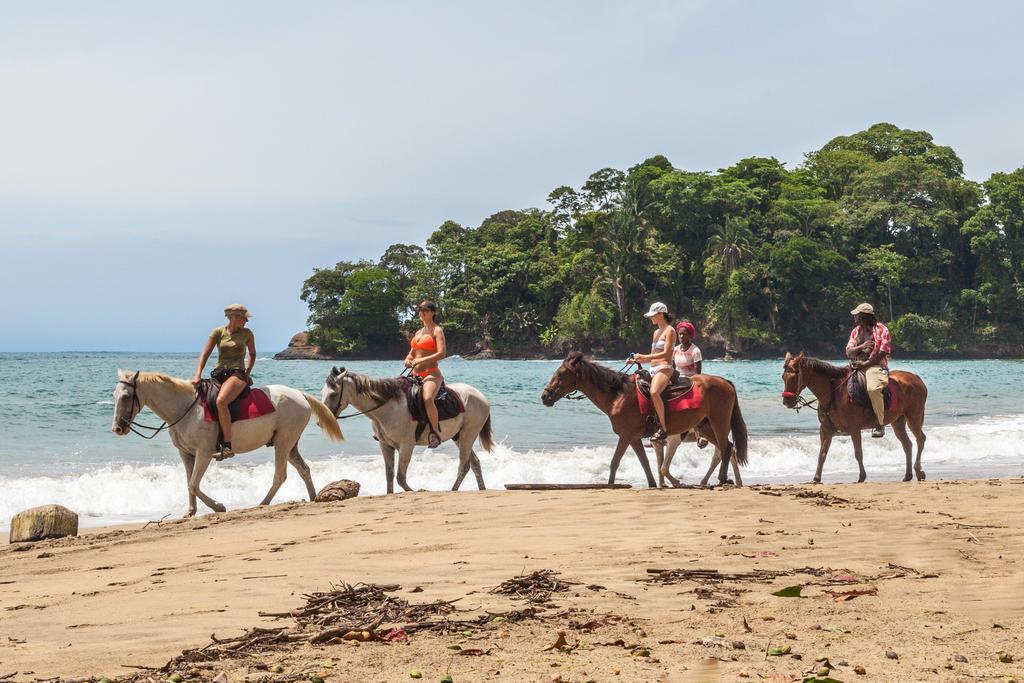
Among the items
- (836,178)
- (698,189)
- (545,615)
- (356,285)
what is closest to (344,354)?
(356,285)

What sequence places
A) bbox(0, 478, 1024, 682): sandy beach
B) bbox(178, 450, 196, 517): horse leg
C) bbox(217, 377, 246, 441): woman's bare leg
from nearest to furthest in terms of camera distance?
bbox(0, 478, 1024, 682): sandy beach
bbox(217, 377, 246, 441): woman's bare leg
bbox(178, 450, 196, 517): horse leg

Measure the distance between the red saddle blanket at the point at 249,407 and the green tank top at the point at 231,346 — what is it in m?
0.36

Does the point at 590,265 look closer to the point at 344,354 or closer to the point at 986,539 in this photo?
the point at 344,354

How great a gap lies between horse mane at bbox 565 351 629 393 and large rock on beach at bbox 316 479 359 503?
118 inches

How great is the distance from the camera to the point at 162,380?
10.7 meters

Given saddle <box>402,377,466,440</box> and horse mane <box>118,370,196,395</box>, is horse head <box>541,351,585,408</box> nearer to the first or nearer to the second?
saddle <box>402,377,466,440</box>

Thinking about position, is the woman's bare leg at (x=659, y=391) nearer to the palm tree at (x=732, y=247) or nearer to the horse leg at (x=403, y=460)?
the horse leg at (x=403, y=460)

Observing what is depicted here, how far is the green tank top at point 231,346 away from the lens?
10656mm

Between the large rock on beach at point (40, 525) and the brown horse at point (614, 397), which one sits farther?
the brown horse at point (614, 397)

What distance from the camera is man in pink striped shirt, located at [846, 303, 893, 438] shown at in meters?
12.7

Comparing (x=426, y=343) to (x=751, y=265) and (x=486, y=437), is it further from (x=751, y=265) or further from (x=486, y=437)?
(x=751, y=265)

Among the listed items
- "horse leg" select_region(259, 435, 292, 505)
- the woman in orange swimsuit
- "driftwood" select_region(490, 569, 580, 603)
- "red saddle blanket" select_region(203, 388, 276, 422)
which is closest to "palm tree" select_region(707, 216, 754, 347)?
the woman in orange swimsuit

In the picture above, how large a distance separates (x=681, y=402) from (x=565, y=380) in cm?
143


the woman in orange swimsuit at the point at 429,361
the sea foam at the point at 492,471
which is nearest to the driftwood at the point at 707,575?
the woman in orange swimsuit at the point at 429,361
